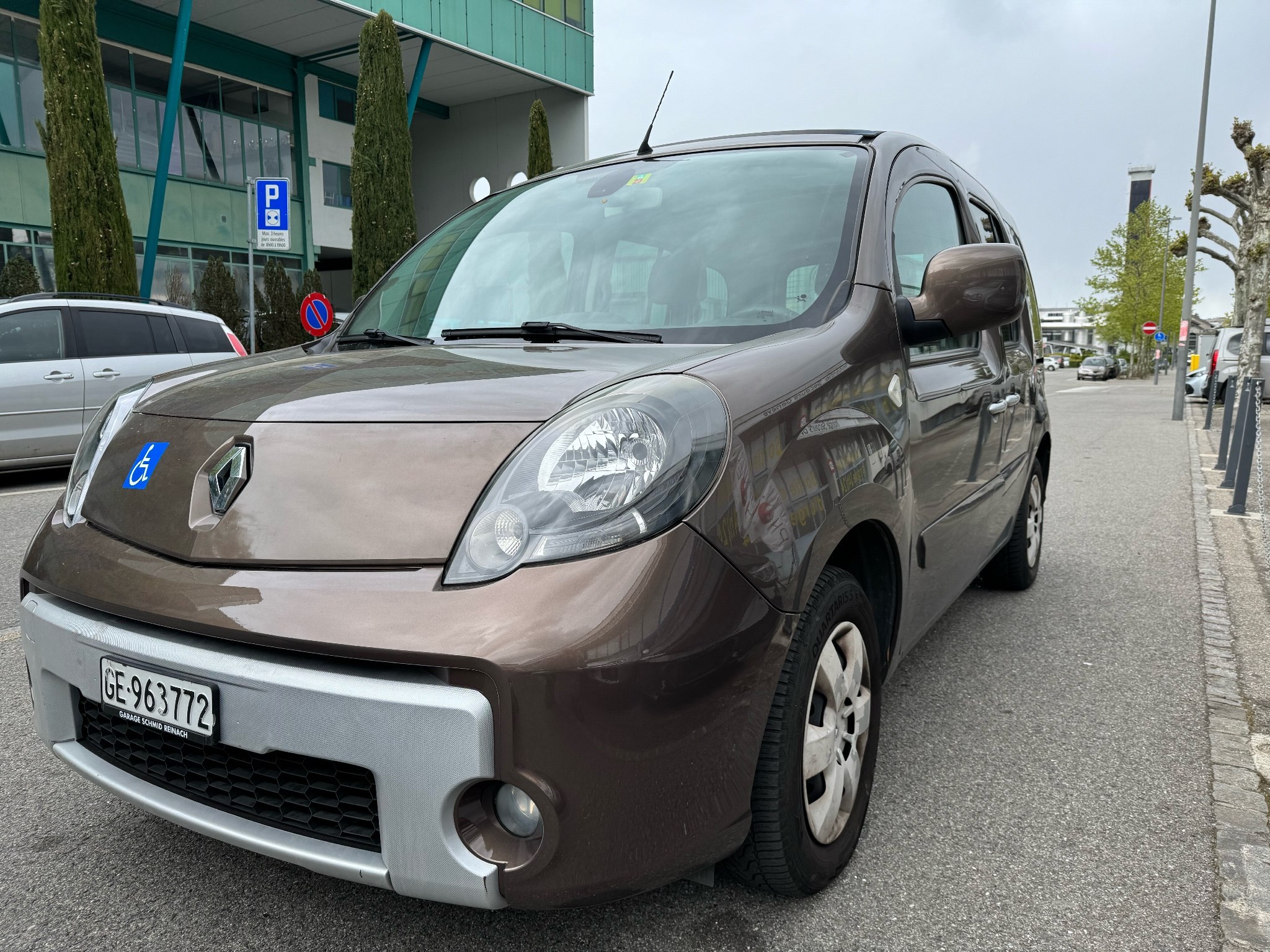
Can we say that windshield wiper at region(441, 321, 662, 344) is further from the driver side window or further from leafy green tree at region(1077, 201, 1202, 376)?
leafy green tree at region(1077, 201, 1202, 376)

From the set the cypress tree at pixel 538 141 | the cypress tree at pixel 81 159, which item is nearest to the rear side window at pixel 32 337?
the cypress tree at pixel 81 159

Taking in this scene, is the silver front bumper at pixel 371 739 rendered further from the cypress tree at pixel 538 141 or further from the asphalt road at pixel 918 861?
the cypress tree at pixel 538 141

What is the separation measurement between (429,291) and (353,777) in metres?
1.70

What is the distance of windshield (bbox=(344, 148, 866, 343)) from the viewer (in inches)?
93.2

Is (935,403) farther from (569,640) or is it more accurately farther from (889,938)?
(569,640)

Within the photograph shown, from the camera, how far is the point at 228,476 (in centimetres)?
173

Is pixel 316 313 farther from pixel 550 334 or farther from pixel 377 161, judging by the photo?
pixel 550 334

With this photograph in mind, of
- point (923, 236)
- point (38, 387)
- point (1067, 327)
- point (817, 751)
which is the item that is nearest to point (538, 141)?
point (38, 387)

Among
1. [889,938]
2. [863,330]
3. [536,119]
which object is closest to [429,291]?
[863,330]

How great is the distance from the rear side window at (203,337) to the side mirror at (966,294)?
847cm

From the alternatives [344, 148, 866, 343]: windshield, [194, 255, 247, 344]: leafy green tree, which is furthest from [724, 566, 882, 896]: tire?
[194, 255, 247, 344]: leafy green tree

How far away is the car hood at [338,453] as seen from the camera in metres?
1.59

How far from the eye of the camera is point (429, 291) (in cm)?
289

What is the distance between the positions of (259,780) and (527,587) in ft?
2.00
